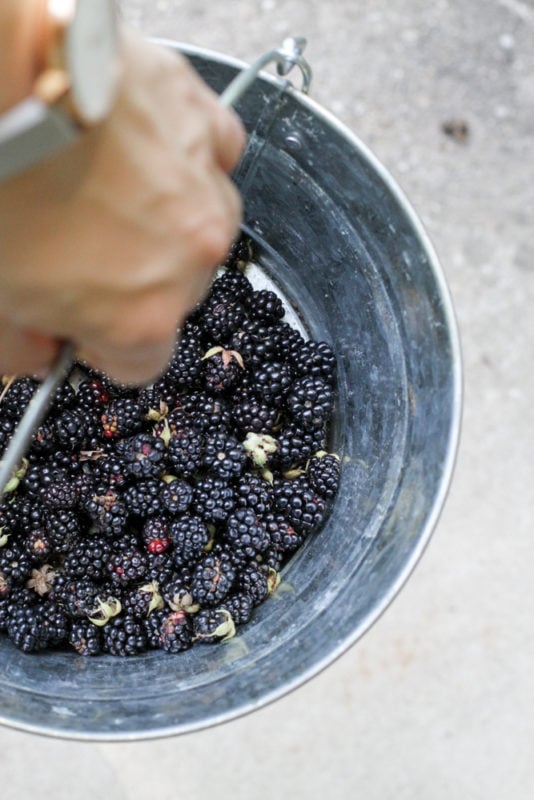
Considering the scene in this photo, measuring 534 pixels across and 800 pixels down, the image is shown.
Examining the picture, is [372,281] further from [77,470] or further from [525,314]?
[525,314]

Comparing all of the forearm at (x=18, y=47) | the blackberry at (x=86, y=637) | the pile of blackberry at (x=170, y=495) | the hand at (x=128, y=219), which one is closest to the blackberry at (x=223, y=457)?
the pile of blackberry at (x=170, y=495)

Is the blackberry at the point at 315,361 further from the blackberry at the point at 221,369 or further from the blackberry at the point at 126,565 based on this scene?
the blackberry at the point at 126,565

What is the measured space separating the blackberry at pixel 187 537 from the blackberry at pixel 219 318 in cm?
21

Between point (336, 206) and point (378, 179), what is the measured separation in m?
0.09

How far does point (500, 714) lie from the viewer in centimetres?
117

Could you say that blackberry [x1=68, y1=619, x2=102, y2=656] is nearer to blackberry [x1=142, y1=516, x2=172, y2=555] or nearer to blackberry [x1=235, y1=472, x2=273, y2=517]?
blackberry [x1=142, y1=516, x2=172, y2=555]

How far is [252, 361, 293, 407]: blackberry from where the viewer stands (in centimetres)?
85

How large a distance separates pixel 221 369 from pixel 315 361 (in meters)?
0.11

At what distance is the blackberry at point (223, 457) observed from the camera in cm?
81

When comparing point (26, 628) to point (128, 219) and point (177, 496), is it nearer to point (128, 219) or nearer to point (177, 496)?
point (177, 496)

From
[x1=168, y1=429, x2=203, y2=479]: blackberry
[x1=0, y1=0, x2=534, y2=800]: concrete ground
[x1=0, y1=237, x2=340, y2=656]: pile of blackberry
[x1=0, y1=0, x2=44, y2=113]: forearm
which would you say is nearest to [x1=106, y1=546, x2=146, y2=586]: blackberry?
[x1=0, y1=237, x2=340, y2=656]: pile of blackberry

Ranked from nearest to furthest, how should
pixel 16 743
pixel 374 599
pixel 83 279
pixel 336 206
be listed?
pixel 83 279 → pixel 374 599 → pixel 336 206 → pixel 16 743

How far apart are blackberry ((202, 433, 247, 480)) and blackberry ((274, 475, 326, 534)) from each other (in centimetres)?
6

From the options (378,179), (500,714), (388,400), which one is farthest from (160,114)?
(500,714)
